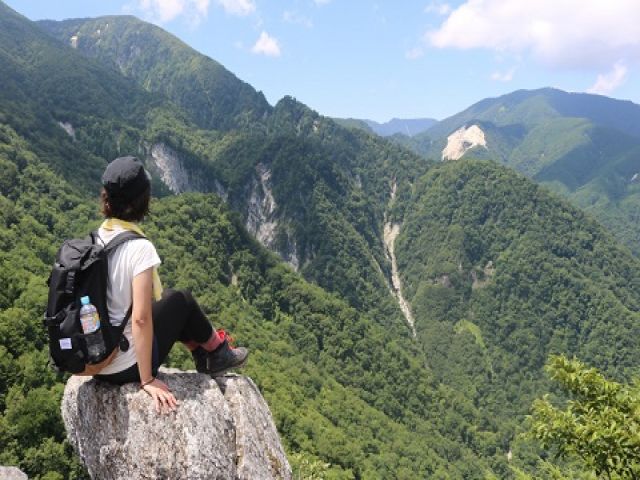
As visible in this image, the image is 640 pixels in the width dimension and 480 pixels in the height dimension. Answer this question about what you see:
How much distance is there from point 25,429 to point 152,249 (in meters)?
35.7

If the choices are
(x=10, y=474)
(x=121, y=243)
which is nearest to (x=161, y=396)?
(x=121, y=243)

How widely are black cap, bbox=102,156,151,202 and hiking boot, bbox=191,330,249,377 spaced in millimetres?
3235

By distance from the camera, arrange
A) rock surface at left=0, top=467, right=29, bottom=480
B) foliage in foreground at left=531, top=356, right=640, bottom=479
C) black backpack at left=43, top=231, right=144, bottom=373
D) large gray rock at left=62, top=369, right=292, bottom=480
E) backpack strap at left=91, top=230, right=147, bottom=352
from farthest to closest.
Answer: rock surface at left=0, top=467, right=29, bottom=480 < foliage in foreground at left=531, top=356, right=640, bottom=479 < large gray rock at left=62, top=369, right=292, bottom=480 < backpack strap at left=91, top=230, right=147, bottom=352 < black backpack at left=43, top=231, right=144, bottom=373

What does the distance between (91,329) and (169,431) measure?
7.14ft

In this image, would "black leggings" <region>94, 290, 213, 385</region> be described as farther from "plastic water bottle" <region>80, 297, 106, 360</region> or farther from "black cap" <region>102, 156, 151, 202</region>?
"black cap" <region>102, 156, 151, 202</region>

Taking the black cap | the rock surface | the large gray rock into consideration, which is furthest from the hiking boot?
the rock surface

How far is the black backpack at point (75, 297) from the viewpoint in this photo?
6.98 m

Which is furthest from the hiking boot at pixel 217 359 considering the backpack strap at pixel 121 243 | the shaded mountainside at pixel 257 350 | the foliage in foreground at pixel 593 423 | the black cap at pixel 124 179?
the shaded mountainside at pixel 257 350

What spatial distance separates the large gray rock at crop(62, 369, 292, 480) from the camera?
26.0 feet

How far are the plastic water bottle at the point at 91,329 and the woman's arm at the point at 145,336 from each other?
0.49m

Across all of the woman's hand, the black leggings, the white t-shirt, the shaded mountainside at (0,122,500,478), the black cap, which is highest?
the black cap

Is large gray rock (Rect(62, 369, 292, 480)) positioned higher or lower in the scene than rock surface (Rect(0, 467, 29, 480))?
higher

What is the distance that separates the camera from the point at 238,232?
13650 cm

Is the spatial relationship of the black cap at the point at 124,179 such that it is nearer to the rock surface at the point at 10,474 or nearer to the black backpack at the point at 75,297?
the black backpack at the point at 75,297
